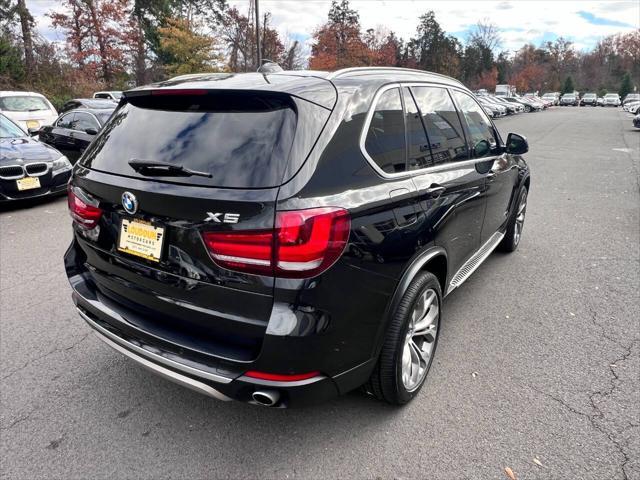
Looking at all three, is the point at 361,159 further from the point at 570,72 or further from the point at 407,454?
the point at 570,72

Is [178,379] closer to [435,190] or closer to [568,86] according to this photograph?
[435,190]

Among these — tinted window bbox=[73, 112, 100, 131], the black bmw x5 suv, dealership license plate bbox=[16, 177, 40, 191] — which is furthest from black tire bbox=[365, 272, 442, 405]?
tinted window bbox=[73, 112, 100, 131]

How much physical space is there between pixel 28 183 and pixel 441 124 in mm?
6551

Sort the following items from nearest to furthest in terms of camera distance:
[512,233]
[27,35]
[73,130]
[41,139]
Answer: [512,233], [73,130], [41,139], [27,35]

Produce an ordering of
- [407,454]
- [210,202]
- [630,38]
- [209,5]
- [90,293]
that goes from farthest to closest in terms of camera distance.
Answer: [630,38] < [209,5] < [90,293] < [407,454] < [210,202]

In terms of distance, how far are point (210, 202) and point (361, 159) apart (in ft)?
2.52

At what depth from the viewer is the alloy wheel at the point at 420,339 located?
105 inches

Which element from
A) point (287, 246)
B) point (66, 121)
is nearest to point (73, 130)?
point (66, 121)

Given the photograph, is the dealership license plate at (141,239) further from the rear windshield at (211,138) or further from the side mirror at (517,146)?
the side mirror at (517,146)

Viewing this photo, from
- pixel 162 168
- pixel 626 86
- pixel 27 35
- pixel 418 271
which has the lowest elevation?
pixel 418 271

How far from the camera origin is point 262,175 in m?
1.96

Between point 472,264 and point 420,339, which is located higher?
point 472,264

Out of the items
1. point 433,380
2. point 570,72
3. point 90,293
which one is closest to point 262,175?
point 90,293

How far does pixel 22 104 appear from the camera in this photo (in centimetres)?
1359
